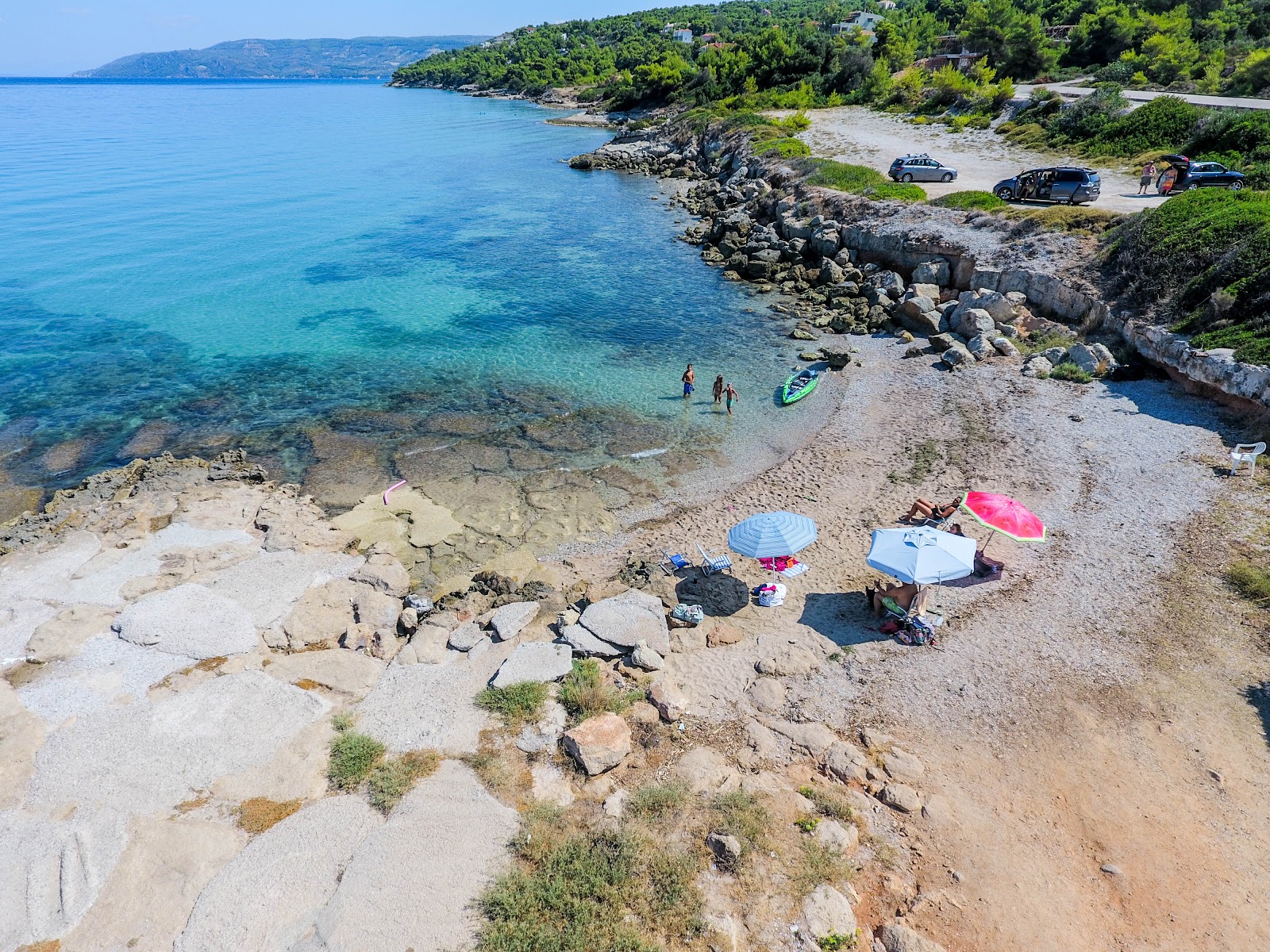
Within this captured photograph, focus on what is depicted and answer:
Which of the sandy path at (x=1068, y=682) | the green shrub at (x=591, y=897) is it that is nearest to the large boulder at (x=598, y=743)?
the green shrub at (x=591, y=897)

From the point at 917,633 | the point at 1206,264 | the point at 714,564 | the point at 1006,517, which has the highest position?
the point at 1206,264

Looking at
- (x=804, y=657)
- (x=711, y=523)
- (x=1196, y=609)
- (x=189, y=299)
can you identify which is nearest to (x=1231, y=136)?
(x=1196, y=609)

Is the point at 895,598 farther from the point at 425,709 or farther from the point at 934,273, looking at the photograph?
the point at 934,273

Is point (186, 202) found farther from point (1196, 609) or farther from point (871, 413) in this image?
point (1196, 609)

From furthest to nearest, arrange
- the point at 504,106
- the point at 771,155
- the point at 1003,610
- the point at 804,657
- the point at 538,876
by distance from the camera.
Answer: the point at 504,106, the point at 771,155, the point at 1003,610, the point at 804,657, the point at 538,876

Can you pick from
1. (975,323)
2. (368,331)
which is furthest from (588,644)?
(368,331)

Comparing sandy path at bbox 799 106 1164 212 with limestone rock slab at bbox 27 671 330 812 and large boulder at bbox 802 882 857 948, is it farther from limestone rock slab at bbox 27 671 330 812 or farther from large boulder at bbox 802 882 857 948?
limestone rock slab at bbox 27 671 330 812

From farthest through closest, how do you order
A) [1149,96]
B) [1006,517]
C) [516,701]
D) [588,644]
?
[1149,96]
[1006,517]
[588,644]
[516,701]
